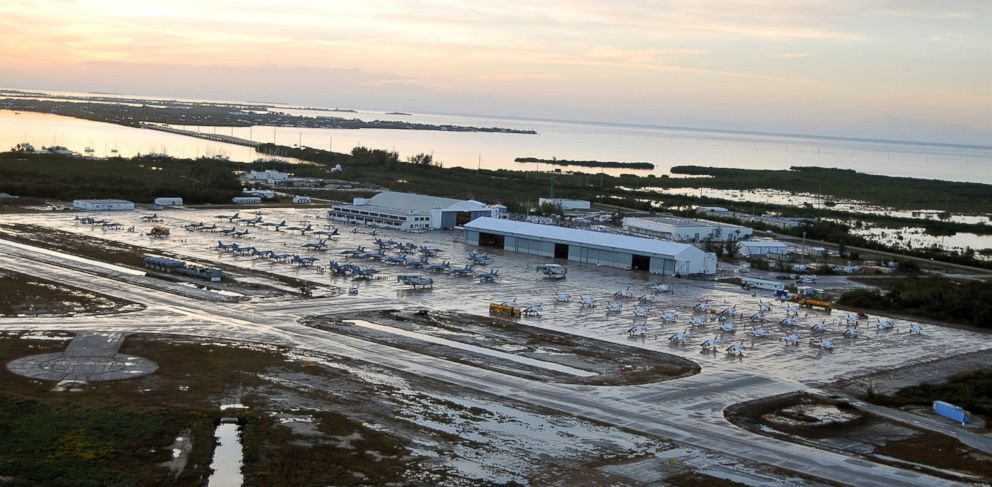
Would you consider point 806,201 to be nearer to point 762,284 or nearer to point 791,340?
point 762,284

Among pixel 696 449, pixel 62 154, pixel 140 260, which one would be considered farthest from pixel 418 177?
pixel 696 449

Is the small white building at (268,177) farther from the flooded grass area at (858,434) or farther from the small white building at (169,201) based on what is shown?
the flooded grass area at (858,434)

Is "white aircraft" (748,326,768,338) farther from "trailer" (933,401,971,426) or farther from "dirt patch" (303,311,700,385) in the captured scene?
"trailer" (933,401,971,426)

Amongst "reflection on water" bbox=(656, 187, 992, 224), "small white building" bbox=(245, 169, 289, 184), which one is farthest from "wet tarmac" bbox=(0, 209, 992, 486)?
"reflection on water" bbox=(656, 187, 992, 224)

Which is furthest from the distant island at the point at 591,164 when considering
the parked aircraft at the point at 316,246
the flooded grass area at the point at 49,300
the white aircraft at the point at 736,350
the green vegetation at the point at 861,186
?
the white aircraft at the point at 736,350

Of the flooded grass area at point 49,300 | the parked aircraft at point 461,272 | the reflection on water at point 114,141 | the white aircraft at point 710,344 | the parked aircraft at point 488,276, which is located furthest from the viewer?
the reflection on water at point 114,141

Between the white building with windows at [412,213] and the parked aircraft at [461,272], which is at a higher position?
the white building with windows at [412,213]
